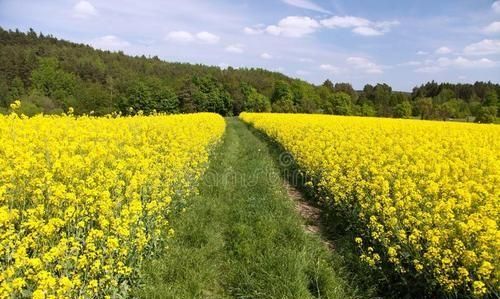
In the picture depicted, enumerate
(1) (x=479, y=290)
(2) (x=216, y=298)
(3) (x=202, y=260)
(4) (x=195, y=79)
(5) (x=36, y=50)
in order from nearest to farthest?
1. (1) (x=479, y=290)
2. (2) (x=216, y=298)
3. (3) (x=202, y=260)
4. (4) (x=195, y=79)
5. (5) (x=36, y=50)

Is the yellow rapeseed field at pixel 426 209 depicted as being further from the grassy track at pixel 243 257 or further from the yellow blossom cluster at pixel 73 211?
the yellow blossom cluster at pixel 73 211

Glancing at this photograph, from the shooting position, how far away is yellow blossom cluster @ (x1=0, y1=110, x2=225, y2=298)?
3.62 m

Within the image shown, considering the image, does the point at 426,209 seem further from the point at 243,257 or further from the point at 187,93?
the point at 187,93

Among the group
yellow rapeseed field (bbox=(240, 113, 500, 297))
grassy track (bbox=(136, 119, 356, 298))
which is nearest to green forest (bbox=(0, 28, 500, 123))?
yellow rapeseed field (bbox=(240, 113, 500, 297))

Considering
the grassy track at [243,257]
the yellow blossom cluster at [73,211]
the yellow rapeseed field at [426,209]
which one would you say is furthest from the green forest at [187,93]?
the yellow blossom cluster at [73,211]

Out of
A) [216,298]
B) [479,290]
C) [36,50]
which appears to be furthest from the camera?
[36,50]

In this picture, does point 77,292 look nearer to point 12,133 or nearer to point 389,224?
point 12,133

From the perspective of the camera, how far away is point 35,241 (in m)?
3.96

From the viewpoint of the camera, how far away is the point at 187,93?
83.4 metres

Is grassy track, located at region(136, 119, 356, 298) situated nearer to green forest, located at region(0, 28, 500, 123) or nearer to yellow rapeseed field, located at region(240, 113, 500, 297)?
yellow rapeseed field, located at region(240, 113, 500, 297)

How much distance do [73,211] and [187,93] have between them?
3178 inches

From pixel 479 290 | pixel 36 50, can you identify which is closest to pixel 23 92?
pixel 36 50

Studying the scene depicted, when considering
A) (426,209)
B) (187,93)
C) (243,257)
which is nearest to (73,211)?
(243,257)

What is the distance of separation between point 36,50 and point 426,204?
448 ft
